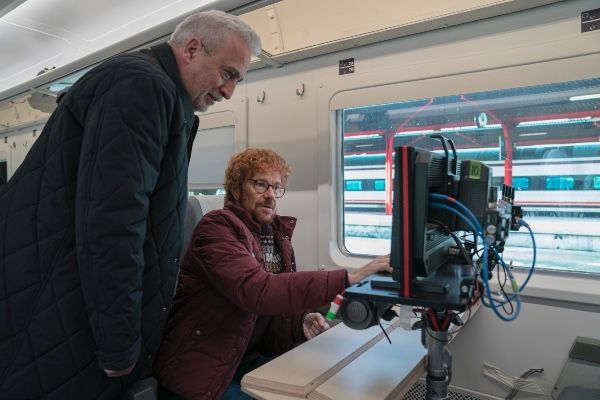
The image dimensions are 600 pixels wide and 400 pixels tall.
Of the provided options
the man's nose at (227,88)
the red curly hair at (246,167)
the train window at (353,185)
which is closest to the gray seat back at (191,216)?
the red curly hair at (246,167)

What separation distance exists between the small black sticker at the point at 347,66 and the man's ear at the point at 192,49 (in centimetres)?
141

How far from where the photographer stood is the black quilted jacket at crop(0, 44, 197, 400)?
1088mm

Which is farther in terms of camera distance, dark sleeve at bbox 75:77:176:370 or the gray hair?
the gray hair

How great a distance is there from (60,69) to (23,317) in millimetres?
2483

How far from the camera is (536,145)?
7.07 ft

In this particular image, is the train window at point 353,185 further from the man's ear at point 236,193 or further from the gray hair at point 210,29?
the gray hair at point 210,29

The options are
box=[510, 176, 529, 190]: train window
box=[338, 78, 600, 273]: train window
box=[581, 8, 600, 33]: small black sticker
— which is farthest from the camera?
box=[510, 176, 529, 190]: train window

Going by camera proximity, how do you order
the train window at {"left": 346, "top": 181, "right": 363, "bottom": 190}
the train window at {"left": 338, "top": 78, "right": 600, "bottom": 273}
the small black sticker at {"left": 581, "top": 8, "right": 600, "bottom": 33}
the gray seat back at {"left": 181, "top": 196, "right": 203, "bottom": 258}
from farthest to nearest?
the train window at {"left": 346, "top": 181, "right": 363, "bottom": 190}
the gray seat back at {"left": 181, "top": 196, "right": 203, "bottom": 258}
the train window at {"left": 338, "top": 78, "right": 600, "bottom": 273}
the small black sticker at {"left": 581, "top": 8, "right": 600, "bottom": 33}

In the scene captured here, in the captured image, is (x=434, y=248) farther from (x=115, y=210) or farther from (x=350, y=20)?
(x=350, y=20)

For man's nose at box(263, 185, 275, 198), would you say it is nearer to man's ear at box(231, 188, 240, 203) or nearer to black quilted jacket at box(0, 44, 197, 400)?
man's ear at box(231, 188, 240, 203)

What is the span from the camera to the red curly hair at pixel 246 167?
1.92 metres

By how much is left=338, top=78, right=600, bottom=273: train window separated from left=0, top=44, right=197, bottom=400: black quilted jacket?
130 cm

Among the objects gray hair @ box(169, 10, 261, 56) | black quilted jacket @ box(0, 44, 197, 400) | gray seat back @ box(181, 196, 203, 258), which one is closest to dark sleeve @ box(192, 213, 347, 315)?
black quilted jacket @ box(0, 44, 197, 400)

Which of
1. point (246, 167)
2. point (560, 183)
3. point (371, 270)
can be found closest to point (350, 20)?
point (246, 167)
